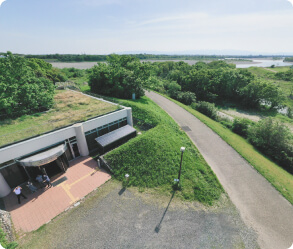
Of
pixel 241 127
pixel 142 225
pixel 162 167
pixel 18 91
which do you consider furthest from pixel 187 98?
pixel 18 91

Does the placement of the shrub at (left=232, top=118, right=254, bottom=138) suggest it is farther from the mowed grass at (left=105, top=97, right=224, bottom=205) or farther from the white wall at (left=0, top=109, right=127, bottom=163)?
the white wall at (left=0, top=109, right=127, bottom=163)

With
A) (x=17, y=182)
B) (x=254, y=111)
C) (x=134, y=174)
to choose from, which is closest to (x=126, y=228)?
(x=134, y=174)

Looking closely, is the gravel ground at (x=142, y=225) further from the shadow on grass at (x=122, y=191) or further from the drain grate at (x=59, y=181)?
the drain grate at (x=59, y=181)

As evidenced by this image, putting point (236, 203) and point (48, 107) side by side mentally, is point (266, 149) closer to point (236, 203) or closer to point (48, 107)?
point (236, 203)

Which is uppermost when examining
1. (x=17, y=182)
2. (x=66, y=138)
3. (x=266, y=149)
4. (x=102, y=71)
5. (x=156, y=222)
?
(x=102, y=71)

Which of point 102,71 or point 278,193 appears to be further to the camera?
point 102,71

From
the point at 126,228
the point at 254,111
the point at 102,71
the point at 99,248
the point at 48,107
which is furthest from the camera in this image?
the point at 254,111

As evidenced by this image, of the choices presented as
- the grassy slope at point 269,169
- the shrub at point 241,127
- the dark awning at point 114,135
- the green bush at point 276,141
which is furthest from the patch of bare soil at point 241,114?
the dark awning at point 114,135

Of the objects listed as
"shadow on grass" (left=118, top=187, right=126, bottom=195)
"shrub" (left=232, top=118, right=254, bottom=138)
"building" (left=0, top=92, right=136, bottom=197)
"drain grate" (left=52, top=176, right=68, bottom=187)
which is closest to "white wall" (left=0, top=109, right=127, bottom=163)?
"building" (left=0, top=92, right=136, bottom=197)

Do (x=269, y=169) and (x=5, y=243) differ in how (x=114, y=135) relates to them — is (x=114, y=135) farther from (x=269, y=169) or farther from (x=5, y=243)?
(x=269, y=169)
